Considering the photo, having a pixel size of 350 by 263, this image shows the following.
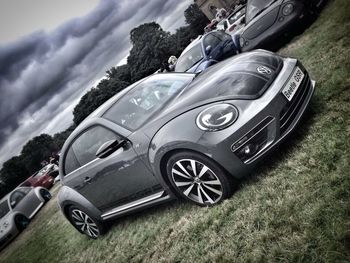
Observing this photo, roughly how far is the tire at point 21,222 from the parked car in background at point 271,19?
947 cm

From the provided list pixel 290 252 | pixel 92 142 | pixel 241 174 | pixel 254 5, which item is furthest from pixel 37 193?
pixel 290 252

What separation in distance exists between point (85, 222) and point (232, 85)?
349 centimetres

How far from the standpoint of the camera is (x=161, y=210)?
449 centimetres

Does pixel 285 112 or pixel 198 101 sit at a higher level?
pixel 198 101

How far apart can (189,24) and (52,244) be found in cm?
7398

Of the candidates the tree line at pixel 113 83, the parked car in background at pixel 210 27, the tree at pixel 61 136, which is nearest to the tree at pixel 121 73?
the tree line at pixel 113 83

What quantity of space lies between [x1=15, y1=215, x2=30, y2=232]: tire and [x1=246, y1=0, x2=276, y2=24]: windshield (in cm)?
996

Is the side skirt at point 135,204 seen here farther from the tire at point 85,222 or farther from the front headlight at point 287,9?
the front headlight at point 287,9

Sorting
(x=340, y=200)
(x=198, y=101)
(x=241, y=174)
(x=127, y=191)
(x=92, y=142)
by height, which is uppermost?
(x=92, y=142)

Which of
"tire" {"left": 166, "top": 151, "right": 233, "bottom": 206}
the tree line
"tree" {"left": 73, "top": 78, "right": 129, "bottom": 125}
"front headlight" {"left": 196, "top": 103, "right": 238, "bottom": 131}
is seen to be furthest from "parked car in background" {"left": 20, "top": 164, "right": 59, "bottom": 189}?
"tree" {"left": 73, "top": 78, "right": 129, "bottom": 125}

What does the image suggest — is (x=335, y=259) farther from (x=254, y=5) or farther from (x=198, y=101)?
(x=254, y=5)

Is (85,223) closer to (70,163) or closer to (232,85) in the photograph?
(70,163)

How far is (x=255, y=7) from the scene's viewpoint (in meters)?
8.30

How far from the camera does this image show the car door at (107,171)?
155 inches
